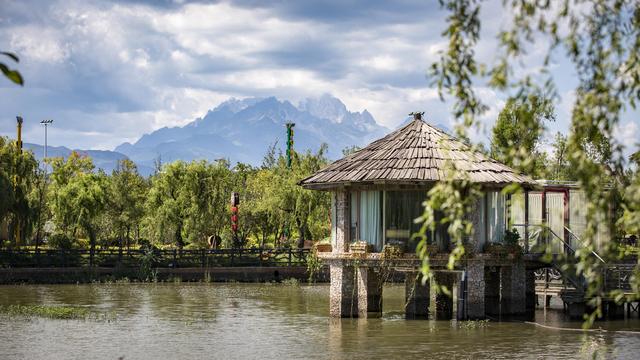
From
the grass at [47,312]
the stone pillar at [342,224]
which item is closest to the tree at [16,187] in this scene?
the grass at [47,312]

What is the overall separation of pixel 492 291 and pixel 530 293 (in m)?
1.72

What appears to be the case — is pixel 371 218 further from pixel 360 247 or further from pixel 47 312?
pixel 47 312

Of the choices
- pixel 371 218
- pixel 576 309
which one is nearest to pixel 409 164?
pixel 371 218

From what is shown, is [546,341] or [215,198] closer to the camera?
[546,341]

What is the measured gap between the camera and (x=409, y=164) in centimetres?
2772

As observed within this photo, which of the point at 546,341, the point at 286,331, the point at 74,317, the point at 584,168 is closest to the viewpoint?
the point at 584,168

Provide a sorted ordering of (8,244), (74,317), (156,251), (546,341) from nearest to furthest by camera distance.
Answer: (546,341) → (74,317) → (156,251) → (8,244)

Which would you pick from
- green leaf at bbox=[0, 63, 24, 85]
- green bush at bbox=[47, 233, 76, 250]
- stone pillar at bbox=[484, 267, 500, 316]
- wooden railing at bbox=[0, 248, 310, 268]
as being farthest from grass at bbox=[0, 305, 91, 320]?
green leaf at bbox=[0, 63, 24, 85]

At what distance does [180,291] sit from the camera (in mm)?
43062

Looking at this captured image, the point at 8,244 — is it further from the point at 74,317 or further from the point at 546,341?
the point at 546,341

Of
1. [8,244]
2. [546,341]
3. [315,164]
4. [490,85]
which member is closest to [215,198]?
[315,164]

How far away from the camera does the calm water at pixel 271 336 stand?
23000mm

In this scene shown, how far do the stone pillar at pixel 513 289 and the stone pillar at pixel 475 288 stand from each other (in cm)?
162

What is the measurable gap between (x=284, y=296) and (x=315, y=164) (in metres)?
23.9
